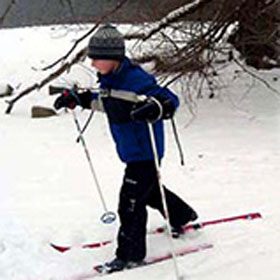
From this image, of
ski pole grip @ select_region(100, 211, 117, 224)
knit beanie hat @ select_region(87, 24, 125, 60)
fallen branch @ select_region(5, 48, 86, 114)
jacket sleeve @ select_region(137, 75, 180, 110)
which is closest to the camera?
jacket sleeve @ select_region(137, 75, 180, 110)

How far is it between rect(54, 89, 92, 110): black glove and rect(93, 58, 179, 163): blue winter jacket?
0.38 meters

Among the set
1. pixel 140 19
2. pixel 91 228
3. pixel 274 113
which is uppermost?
pixel 140 19

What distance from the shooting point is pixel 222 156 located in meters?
8.20

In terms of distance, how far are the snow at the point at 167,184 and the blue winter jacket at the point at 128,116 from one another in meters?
0.75

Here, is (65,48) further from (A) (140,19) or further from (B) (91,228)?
(B) (91,228)

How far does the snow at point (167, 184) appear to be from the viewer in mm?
5152

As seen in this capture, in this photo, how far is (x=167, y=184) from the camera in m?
7.19

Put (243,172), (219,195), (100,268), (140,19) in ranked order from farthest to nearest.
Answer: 1. (140,19)
2. (243,172)
3. (219,195)
4. (100,268)

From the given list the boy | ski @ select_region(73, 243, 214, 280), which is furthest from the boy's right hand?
ski @ select_region(73, 243, 214, 280)

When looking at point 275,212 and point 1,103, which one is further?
point 1,103

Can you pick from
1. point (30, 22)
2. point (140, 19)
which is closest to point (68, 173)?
point (140, 19)

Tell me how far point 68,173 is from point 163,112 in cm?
329

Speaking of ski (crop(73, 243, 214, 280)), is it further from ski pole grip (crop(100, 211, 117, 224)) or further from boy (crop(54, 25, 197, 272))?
ski pole grip (crop(100, 211, 117, 224))

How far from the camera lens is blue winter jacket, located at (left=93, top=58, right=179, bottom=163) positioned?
4980mm
